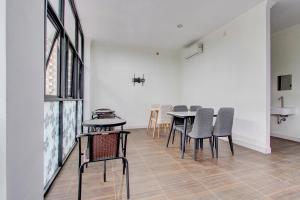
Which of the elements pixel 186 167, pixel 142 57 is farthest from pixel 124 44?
pixel 186 167

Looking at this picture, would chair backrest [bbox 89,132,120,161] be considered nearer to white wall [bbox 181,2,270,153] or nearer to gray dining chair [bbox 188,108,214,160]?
gray dining chair [bbox 188,108,214,160]

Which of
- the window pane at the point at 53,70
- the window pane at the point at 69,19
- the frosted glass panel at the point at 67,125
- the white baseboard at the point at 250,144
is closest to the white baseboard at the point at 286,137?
the white baseboard at the point at 250,144

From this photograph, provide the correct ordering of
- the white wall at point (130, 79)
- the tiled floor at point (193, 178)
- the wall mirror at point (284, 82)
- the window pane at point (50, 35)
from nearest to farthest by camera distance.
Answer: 1. the tiled floor at point (193, 178)
2. the window pane at point (50, 35)
3. the wall mirror at point (284, 82)
4. the white wall at point (130, 79)

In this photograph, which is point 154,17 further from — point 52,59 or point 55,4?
point 52,59

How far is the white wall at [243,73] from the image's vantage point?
127 inches

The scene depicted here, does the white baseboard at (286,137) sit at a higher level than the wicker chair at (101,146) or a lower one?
lower

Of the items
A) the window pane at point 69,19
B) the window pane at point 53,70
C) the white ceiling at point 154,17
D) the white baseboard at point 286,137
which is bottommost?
the white baseboard at point 286,137

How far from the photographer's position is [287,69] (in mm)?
4258

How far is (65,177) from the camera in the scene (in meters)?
2.19

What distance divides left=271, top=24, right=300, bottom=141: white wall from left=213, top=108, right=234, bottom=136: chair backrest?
2365 mm

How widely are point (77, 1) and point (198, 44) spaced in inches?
139

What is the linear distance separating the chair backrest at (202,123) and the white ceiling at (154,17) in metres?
2.10

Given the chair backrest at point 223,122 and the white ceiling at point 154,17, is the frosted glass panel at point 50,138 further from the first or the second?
the chair backrest at point 223,122

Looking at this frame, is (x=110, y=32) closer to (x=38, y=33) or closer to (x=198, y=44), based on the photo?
(x=198, y=44)
